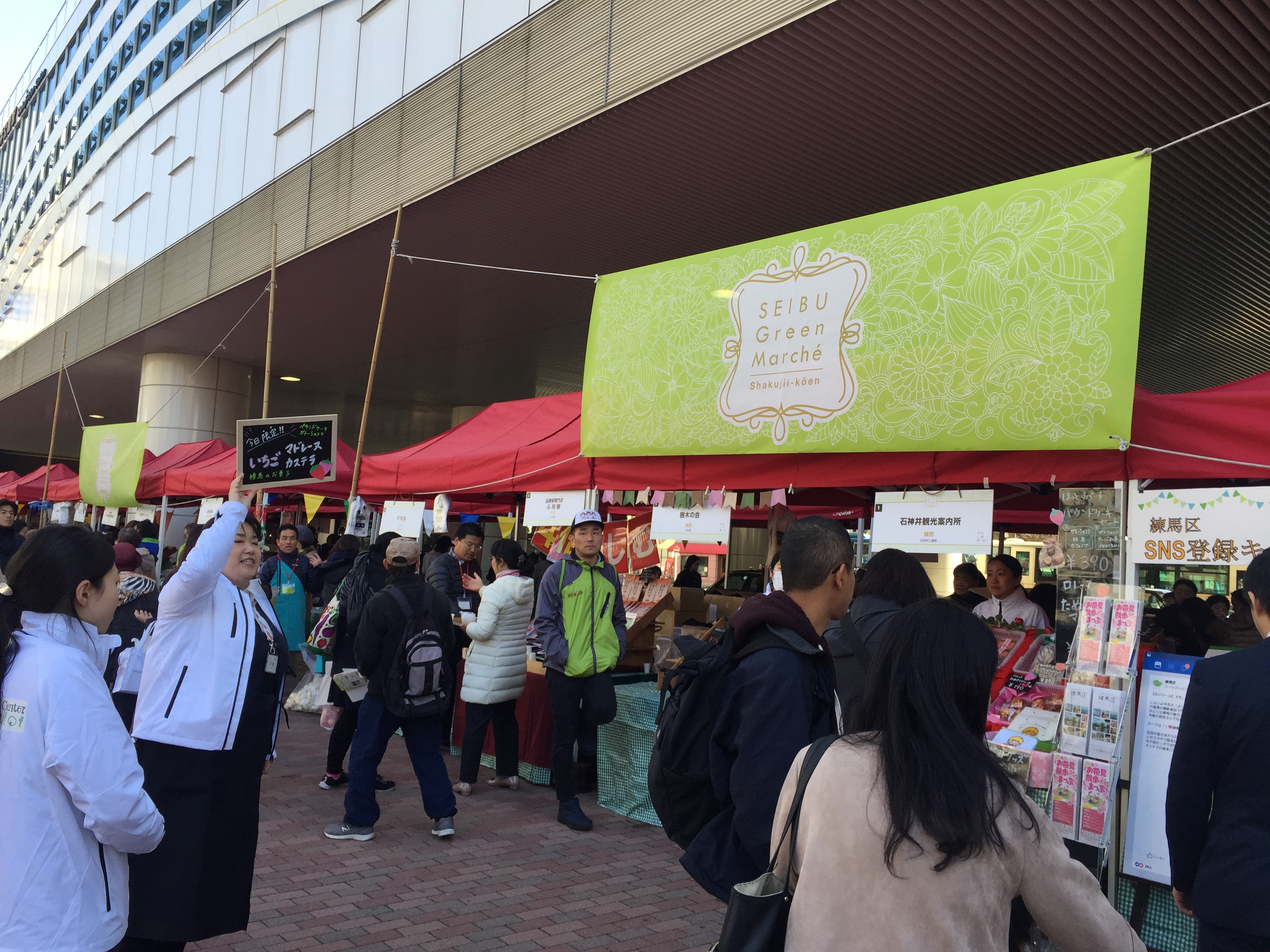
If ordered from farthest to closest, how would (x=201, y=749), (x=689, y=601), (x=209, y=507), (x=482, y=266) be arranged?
(x=689, y=601), (x=482, y=266), (x=209, y=507), (x=201, y=749)

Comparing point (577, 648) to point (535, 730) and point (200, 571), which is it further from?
point (200, 571)

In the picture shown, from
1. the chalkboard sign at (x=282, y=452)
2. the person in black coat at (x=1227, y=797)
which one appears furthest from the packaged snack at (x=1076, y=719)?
the chalkboard sign at (x=282, y=452)

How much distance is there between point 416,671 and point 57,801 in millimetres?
3391

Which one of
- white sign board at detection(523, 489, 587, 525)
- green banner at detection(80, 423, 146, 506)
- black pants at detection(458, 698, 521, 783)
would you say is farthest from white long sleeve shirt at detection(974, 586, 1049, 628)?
green banner at detection(80, 423, 146, 506)

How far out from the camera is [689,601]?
12.1 metres

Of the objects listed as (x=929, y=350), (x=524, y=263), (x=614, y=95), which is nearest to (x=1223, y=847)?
(x=929, y=350)

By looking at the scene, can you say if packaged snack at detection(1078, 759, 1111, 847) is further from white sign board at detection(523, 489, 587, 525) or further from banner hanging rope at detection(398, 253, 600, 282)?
banner hanging rope at detection(398, 253, 600, 282)

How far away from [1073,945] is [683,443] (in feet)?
15.4

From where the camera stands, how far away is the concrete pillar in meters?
18.1

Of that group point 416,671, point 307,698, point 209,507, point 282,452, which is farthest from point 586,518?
point 209,507

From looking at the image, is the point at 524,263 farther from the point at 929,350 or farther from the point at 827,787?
the point at 827,787

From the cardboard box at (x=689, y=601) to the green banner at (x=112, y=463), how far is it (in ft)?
24.5

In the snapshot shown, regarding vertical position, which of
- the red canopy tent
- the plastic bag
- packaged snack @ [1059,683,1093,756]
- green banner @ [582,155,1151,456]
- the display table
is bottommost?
the plastic bag

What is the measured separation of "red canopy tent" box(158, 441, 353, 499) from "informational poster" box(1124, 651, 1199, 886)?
749 centimetres
